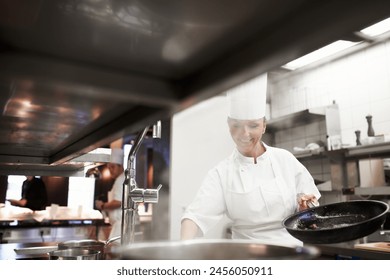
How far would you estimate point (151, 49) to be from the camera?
0.59 m

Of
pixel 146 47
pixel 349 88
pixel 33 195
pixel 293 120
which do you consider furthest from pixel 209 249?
pixel 33 195

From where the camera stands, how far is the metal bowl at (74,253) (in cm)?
100

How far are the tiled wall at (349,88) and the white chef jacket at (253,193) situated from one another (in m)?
0.16

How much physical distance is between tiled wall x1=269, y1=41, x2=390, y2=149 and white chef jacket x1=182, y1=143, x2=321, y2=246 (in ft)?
0.53

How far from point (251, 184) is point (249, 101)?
0.81 ft

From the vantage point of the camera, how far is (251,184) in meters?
1.00

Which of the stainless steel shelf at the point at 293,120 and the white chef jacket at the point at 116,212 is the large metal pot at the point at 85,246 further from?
the stainless steel shelf at the point at 293,120

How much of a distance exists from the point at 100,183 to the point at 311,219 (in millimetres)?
854

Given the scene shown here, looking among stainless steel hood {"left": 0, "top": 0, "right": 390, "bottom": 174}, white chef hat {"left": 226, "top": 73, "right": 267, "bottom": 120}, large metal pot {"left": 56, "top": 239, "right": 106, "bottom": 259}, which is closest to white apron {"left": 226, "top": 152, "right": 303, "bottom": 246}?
white chef hat {"left": 226, "top": 73, "right": 267, "bottom": 120}

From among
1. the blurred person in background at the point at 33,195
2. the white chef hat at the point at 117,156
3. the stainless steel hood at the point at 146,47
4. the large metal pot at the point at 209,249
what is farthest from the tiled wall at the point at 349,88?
the blurred person in background at the point at 33,195

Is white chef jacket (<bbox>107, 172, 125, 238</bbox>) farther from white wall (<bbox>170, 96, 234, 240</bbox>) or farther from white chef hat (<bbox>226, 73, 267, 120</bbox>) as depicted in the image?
white chef hat (<bbox>226, 73, 267, 120</bbox>)

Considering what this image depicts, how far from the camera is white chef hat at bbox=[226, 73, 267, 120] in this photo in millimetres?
959

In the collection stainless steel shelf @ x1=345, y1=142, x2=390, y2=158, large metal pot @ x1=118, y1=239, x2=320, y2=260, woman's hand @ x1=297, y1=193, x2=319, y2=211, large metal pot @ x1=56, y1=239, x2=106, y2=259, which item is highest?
stainless steel shelf @ x1=345, y1=142, x2=390, y2=158

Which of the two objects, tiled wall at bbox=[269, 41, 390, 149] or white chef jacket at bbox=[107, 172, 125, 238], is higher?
tiled wall at bbox=[269, 41, 390, 149]
